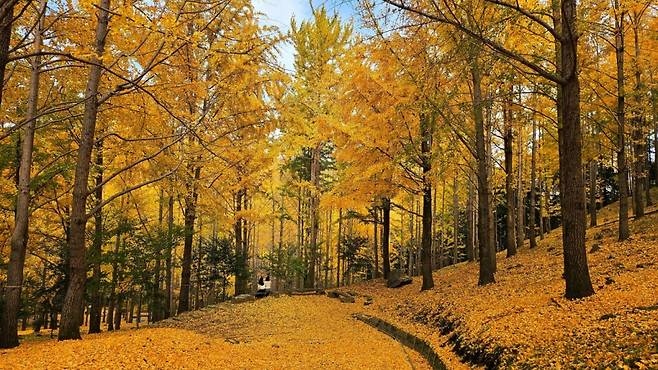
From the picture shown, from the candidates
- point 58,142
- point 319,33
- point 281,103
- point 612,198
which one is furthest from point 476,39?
point 612,198

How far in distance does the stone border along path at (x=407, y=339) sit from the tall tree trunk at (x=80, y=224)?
6.93m

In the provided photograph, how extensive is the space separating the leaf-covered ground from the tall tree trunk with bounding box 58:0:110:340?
7.35 metres

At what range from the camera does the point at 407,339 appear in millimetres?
9500

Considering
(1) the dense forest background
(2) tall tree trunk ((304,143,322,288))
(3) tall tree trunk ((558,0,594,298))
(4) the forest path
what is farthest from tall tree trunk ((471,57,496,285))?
(2) tall tree trunk ((304,143,322,288))

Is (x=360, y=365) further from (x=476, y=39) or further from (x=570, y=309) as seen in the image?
(x=476, y=39)

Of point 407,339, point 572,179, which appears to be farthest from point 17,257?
point 572,179

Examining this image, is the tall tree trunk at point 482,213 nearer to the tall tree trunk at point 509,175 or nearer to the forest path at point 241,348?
the forest path at point 241,348

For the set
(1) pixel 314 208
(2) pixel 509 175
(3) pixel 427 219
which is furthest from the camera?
(1) pixel 314 208

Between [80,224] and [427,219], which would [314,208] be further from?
[80,224]

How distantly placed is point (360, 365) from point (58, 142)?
37.0 feet

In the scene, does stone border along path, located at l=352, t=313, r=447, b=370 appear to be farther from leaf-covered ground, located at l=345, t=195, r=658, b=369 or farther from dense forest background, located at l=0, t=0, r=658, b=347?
dense forest background, located at l=0, t=0, r=658, b=347

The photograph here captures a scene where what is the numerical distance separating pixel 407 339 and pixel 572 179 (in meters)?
4.94

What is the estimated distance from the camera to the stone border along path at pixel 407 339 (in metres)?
7.32

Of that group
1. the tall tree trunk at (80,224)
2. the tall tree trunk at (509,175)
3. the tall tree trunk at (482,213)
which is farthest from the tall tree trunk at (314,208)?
the tall tree trunk at (80,224)
